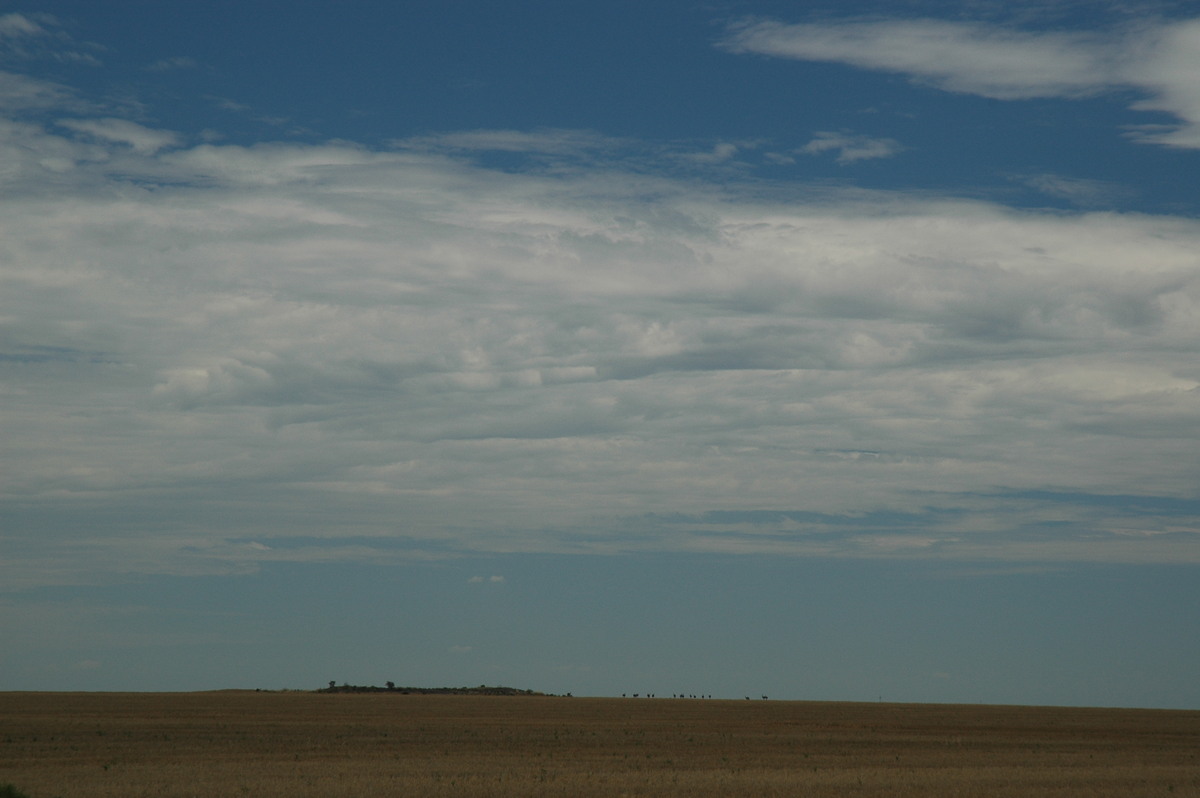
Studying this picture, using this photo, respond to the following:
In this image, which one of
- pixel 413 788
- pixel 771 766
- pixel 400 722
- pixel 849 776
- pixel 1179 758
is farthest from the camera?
pixel 400 722

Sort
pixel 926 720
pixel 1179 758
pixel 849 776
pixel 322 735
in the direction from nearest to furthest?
pixel 849 776
pixel 1179 758
pixel 322 735
pixel 926 720

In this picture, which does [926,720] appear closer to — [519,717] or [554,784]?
[519,717]

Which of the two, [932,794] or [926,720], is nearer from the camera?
[932,794]

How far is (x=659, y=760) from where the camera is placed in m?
57.1

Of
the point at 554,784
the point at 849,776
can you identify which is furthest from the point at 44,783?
the point at 849,776

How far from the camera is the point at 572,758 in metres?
57.2

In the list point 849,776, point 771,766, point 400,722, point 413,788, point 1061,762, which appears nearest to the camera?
point 413,788

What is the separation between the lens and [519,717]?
4296 inches

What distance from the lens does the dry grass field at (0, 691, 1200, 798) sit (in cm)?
4334

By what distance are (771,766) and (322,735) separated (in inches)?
1274

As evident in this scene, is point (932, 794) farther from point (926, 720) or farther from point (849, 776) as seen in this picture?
point (926, 720)

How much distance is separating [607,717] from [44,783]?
72905 mm

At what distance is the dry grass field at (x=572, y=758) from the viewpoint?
43344mm

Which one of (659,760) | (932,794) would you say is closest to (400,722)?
(659,760)
